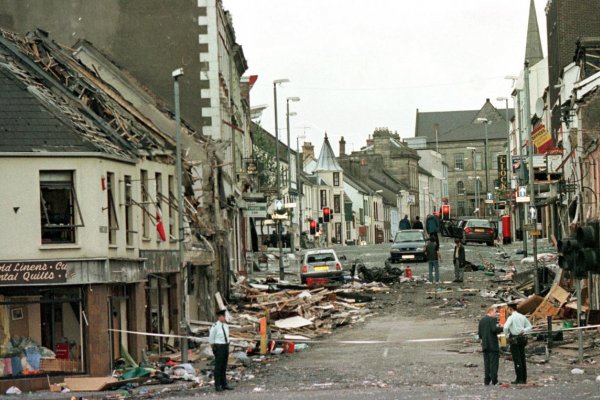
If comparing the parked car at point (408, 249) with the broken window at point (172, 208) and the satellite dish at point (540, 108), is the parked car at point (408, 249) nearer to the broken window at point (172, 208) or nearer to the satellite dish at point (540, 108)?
the broken window at point (172, 208)

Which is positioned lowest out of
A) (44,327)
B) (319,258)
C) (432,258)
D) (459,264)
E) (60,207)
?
(44,327)

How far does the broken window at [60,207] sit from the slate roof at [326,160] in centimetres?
11122

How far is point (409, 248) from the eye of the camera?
68500 millimetres

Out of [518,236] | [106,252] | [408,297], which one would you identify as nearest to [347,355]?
[106,252]

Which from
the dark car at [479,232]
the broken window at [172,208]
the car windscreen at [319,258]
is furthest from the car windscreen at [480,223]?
the broken window at [172,208]

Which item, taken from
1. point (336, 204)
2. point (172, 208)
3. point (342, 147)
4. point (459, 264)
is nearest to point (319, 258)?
point (459, 264)

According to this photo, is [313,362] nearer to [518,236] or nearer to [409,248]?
[409,248]

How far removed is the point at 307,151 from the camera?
6245 inches

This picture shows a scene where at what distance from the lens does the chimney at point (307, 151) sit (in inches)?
6156

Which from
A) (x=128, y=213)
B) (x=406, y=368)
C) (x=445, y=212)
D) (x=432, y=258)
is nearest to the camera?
(x=406, y=368)

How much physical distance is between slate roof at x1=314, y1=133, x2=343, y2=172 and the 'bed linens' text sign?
112 metres

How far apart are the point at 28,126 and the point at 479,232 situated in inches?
2063

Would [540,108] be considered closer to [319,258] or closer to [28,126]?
[319,258]

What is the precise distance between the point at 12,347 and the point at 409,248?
38.0 m
